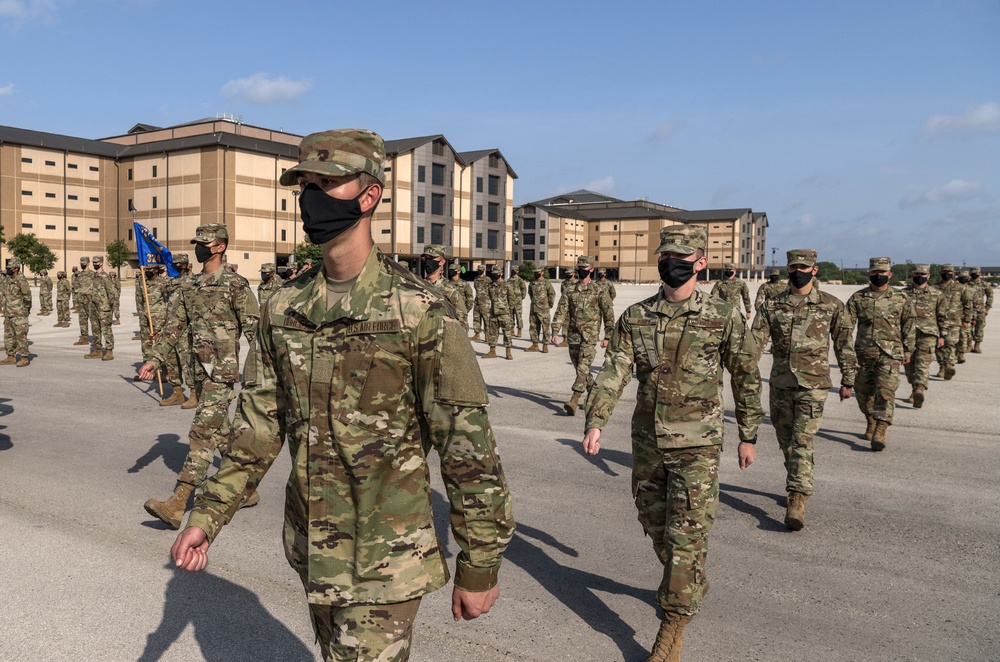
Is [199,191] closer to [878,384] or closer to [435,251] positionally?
[435,251]

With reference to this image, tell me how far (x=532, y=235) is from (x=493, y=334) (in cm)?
8875

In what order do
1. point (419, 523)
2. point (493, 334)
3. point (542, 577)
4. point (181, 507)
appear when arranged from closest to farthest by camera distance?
point (419, 523) → point (542, 577) → point (181, 507) → point (493, 334)

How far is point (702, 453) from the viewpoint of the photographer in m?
4.35

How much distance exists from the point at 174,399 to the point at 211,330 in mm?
5311

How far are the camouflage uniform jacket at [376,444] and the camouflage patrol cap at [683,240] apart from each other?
2.51 meters

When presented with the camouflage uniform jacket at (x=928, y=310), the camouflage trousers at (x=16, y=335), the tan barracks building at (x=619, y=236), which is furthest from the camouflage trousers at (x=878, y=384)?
the tan barracks building at (x=619, y=236)

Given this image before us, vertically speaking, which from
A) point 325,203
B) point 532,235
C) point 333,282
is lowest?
point 333,282

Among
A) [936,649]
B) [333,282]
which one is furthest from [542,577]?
[333,282]

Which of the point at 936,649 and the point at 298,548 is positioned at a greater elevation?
the point at 298,548

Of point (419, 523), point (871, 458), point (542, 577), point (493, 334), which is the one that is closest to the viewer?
point (419, 523)

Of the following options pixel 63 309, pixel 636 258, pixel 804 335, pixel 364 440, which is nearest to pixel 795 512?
pixel 804 335

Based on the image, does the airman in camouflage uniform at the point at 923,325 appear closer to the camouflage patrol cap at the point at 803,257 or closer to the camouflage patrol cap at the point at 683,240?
the camouflage patrol cap at the point at 803,257

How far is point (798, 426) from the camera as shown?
6.69 meters

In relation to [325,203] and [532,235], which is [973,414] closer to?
[325,203]
